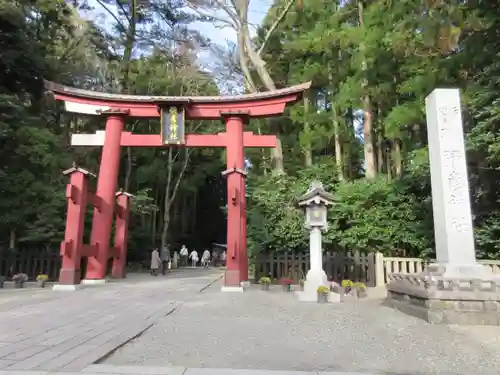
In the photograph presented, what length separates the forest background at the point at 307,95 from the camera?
1116 cm

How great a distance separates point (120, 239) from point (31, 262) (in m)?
2.87

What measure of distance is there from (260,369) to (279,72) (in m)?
18.9

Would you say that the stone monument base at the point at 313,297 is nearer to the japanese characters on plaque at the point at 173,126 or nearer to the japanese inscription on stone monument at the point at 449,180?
the japanese inscription on stone monument at the point at 449,180

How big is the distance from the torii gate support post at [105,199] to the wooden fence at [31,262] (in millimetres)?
1575

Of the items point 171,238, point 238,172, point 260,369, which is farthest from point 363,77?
point 171,238

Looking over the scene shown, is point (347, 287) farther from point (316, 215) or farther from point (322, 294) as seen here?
point (316, 215)

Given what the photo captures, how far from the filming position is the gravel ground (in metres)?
3.89

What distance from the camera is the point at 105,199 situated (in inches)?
495

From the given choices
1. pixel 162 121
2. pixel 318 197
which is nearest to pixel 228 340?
pixel 318 197

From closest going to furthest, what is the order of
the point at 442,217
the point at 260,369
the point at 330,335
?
1. the point at 260,369
2. the point at 330,335
3. the point at 442,217

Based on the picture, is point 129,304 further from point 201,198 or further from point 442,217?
point 201,198

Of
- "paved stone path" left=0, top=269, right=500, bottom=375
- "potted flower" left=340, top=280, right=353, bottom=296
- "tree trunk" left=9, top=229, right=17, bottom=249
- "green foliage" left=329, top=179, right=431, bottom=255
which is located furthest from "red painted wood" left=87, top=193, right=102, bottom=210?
"potted flower" left=340, top=280, right=353, bottom=296

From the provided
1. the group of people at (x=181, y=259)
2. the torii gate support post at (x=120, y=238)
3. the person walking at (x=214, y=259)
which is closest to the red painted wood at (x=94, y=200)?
the torii gate support post at (x=120, y=238)

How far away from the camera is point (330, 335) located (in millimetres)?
5285
